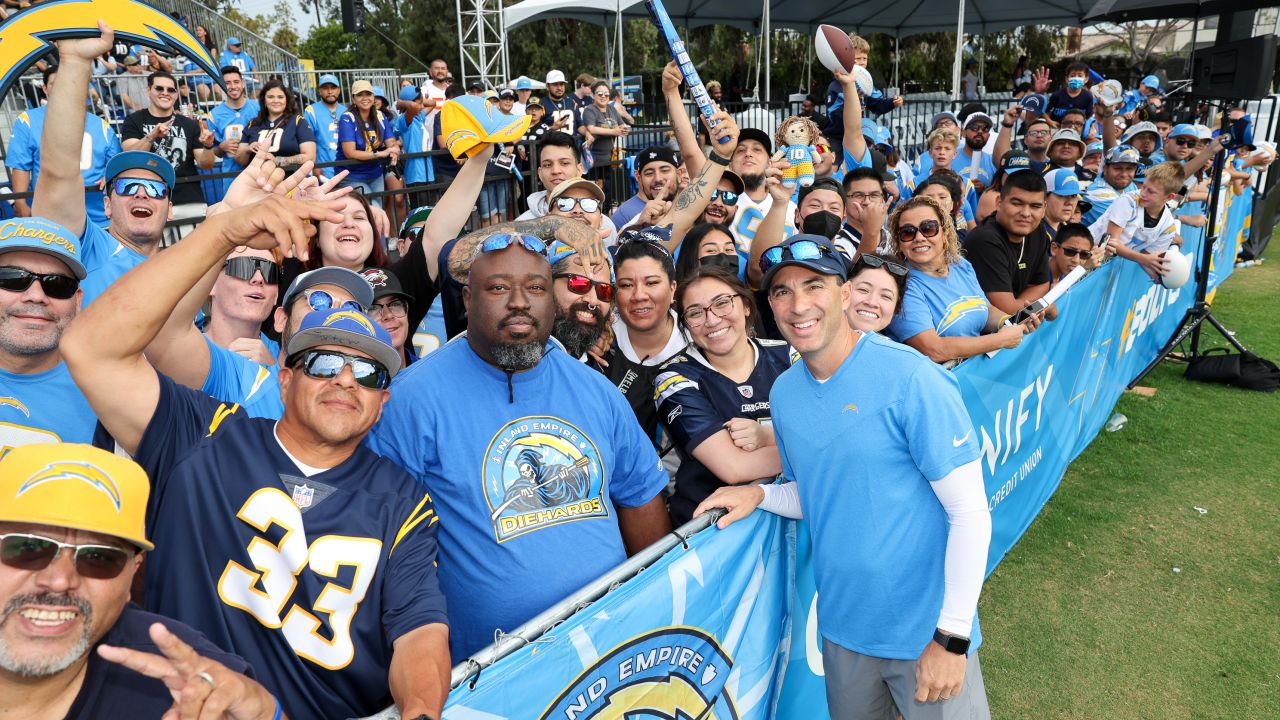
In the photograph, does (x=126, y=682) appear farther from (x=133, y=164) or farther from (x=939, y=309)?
(x=939, y=309)

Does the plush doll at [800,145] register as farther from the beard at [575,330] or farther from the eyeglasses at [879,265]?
the beard at [575,330]

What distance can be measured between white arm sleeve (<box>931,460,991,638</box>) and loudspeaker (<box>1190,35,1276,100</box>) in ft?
26.2

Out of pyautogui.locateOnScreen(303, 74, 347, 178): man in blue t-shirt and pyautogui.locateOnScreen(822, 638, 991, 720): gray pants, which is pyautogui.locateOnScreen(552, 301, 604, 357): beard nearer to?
pyautogui.locateOnScreen(822, 638, 991, 720): gray pants

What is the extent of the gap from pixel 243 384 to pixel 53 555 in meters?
1.26

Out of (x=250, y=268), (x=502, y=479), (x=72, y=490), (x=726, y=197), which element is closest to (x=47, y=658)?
(x=72, y=490)

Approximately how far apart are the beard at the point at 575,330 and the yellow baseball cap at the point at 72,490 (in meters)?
2.00

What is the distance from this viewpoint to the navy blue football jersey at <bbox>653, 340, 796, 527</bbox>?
10.2 feet

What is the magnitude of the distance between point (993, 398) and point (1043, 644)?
52.5 inches

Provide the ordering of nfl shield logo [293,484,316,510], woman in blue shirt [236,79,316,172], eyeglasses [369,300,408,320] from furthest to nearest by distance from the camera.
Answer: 1. woman in blue shirt [236,79,316,172]
2. eyeglasses [369,300,408,320]
3. nfl shield logo [293,484,316,510]

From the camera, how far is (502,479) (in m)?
2.51

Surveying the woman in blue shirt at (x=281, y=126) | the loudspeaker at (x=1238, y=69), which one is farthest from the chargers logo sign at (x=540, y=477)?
the loudspeaker at (x=1238, y=69)

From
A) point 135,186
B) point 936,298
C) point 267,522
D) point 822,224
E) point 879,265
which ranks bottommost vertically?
point 267,522

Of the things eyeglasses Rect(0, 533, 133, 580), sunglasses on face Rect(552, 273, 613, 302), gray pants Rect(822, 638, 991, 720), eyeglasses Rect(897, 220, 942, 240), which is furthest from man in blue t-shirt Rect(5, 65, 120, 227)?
gray pants Rect(822, 638, 991, 720)

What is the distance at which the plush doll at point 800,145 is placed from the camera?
18.7ft
